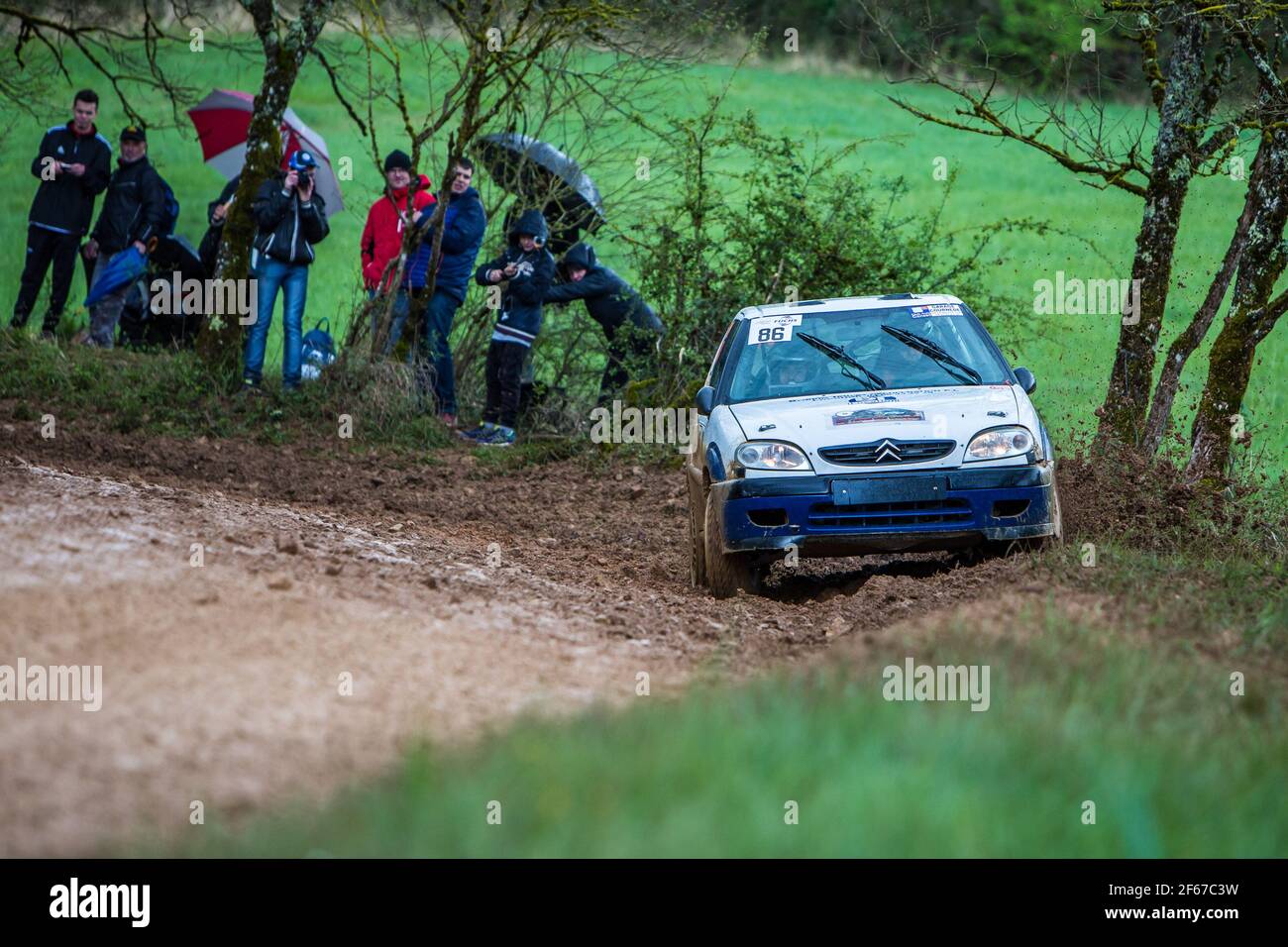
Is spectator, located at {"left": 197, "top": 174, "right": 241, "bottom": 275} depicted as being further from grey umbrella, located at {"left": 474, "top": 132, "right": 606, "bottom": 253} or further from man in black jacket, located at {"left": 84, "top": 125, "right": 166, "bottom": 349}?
grey umbrella, located at {"left": 474, "top": 132, "right": 606, "bottom": 253}

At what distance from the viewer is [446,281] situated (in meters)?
16.1

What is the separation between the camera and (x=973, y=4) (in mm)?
43531

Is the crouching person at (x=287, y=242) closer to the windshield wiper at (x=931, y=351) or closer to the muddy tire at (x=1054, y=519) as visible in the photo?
the windshield wiper at (x=931, y=351)

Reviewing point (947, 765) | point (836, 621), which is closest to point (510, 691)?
point (947, 765)

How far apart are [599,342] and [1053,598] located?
32.7 feet

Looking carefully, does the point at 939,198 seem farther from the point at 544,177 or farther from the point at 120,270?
the point at 120,270

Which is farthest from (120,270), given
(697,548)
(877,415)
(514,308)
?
(877,415)

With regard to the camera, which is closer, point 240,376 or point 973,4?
point 240,376

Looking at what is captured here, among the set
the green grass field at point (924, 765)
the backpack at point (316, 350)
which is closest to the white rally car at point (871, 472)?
the green grass field at point (924, 765)

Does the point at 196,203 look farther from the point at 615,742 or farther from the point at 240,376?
the point at 615,742

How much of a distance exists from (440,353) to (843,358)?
6.94 m

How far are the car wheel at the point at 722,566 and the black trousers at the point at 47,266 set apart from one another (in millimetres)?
11052

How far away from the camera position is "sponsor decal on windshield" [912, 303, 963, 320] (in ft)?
34.2

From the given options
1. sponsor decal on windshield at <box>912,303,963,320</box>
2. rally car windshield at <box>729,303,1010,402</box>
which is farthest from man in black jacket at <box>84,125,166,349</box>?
sponsor decal on windshield at <box>912,303,963,320</box>
